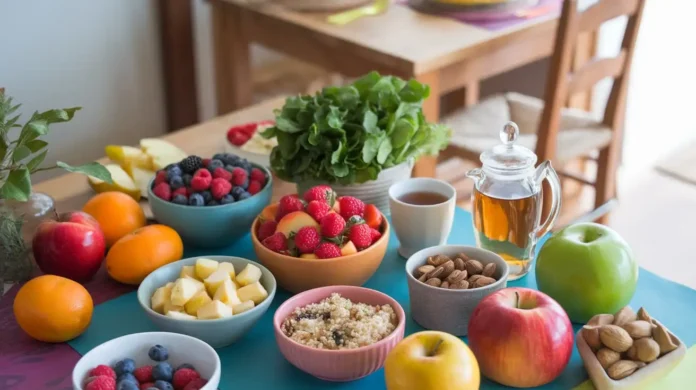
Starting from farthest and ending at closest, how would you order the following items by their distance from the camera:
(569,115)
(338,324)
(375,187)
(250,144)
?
(569,115) < (250,144) < (375,187) < (338,324)

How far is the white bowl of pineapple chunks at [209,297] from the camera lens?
95 centimetres

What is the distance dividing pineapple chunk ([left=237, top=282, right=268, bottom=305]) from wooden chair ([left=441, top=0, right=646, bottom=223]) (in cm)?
122

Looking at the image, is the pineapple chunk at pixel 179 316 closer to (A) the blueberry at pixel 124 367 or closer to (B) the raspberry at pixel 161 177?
(A) the blueberry at pixel 124 367

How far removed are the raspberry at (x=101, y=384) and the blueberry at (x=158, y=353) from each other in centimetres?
7

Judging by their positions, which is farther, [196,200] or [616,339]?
[196,200]

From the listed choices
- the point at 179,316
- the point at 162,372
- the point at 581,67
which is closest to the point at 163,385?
the point at 162,372

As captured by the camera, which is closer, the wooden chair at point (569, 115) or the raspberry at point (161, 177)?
the raspberry at point (161, 177)

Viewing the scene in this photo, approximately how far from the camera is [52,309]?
967 millimetres

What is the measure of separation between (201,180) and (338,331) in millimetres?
367

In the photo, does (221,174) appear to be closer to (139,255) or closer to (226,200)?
(226,200)

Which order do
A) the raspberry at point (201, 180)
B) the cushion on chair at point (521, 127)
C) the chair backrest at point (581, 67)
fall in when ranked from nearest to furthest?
the raspberry at point (201, 180) → the chair backrest at point (581, 67) → the cushion on chair at point (521, 127)

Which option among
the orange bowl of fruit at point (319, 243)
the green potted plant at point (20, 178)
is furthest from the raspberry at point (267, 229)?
the green potted plant at point (20, 178)

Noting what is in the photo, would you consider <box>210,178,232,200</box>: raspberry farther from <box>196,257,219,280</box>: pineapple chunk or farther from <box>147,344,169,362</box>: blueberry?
<box>147,344,169,362</box>: blueberry

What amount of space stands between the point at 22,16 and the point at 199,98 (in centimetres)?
71
